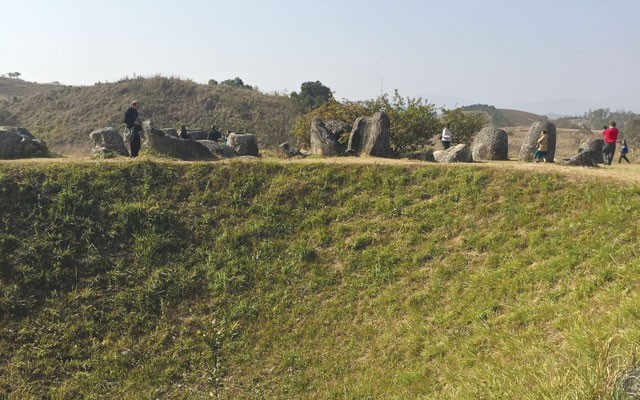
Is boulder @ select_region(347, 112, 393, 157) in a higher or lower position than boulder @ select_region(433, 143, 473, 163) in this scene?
higher

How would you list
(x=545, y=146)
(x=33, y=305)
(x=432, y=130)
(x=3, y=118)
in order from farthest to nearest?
(x=3, y=118)
(x=432, y=130)
(x=545, y=146)
(x=33, y=305)

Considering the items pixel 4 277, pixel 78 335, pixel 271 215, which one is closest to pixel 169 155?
pixel 271 215

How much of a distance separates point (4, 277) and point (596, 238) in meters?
13.1

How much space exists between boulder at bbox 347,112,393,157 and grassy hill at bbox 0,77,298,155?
26.1m

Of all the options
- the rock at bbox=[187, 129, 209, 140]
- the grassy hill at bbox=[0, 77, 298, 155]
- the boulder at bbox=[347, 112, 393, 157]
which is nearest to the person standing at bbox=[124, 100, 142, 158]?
the boulder at bbox=[347, 112, 393, 157]

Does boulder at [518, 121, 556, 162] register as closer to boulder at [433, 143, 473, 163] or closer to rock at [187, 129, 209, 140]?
boulder at [433, 143, 473, 163]

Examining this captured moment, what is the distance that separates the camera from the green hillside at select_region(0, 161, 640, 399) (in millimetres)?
7511

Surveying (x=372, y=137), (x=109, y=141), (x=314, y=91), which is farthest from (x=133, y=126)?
(x=314, y=91)

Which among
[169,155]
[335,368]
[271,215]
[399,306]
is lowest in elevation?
[335,368]

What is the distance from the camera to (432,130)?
23578mm

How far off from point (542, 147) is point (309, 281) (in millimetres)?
12293

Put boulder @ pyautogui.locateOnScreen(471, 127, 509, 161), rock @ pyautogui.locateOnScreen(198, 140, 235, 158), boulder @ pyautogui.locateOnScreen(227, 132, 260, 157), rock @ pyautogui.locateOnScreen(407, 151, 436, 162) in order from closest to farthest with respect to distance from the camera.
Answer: rock @ pyautogui.locateOnScreen(407, 151, 436, 162), rock @ pyautogui.locateOnScreen(198, 140, 235, 158), boulder @ pyautogui.locateOnScreen(471, 127, 509, 161), boulder @ pyautogui.locateOnScreen(227, 132, 260, 157)

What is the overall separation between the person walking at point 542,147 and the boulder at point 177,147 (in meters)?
12.7

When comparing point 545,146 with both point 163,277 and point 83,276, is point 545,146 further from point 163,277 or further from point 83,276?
point 83,276
